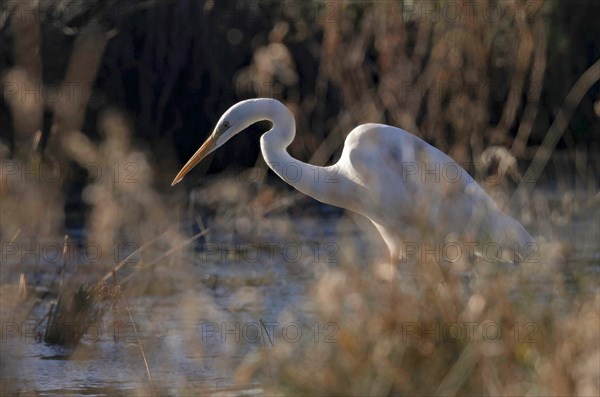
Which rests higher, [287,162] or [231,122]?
[231,122]

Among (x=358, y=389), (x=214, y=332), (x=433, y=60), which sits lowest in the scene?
(x=214, y=332)

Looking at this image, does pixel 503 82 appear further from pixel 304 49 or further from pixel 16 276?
pixel 16 276

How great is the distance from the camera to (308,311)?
3.89 meters

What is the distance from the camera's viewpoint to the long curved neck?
5.48m

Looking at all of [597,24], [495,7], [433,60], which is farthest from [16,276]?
[597,24]

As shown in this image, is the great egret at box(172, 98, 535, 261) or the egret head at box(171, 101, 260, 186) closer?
the great egret at box(172, 98, 535, 261)

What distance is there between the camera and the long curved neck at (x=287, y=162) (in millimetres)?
5477

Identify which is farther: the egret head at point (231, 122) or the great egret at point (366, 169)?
the egret head at point (231, 122)

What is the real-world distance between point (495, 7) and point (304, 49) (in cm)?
524

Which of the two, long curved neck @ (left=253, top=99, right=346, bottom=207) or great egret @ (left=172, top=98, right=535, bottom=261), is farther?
long curved neck @ (left=253, top=99, right=346, bottom=207)

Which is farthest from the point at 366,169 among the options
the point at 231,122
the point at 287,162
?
the point at 231,122

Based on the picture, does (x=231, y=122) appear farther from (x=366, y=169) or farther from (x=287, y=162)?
(x=366, y=169)

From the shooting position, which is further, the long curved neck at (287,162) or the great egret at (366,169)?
the long curved neck at (287,162)

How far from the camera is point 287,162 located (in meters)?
5.57
